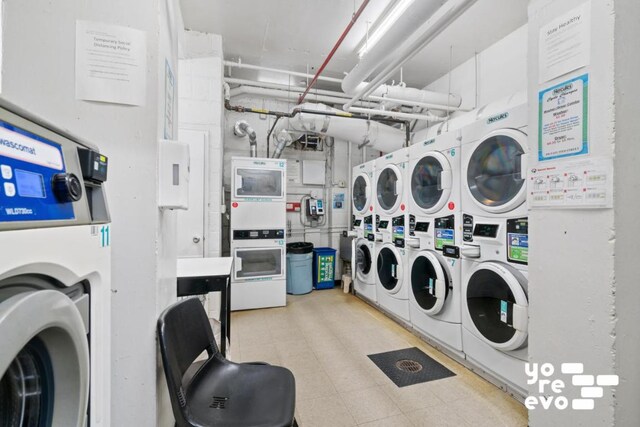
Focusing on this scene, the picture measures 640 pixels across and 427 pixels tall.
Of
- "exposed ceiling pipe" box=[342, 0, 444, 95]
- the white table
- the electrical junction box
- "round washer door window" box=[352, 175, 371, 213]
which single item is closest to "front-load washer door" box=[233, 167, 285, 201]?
the electrical junction box

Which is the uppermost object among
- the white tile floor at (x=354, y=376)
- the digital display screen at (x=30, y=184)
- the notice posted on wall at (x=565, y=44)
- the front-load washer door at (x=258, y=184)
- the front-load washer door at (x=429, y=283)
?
the notice posted on wall at (x=565, y=44)

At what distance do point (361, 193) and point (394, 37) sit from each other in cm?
207

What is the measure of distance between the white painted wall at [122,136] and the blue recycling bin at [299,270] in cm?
302

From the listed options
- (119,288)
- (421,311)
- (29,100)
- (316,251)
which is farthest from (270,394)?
(316,251)

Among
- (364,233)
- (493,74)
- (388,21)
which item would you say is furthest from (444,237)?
(493,74)

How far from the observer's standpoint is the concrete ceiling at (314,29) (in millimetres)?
2604

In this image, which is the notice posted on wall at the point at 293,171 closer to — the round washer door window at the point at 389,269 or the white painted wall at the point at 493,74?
the round washer door window at the point at 389,269

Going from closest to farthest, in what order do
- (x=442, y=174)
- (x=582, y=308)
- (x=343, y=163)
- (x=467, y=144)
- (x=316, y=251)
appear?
(x=582, y=308) < (x=467, y=144) < (x=442, y=174) < (x=316, y=251) < (x=343, y=163)

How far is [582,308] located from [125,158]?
5.48 feet

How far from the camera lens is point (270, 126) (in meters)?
4.41

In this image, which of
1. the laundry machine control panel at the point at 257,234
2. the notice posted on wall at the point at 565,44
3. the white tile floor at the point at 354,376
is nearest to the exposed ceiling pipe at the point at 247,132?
the laundry machine control panel at the point at 257,234

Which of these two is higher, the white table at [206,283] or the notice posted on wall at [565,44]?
the notice posted on wall at [565,44]

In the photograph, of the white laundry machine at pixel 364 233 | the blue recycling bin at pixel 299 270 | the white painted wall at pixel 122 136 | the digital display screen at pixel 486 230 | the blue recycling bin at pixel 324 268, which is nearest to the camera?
the white painted wall at pixel 122 136

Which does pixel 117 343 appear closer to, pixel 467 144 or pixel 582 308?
pixel 582 308
